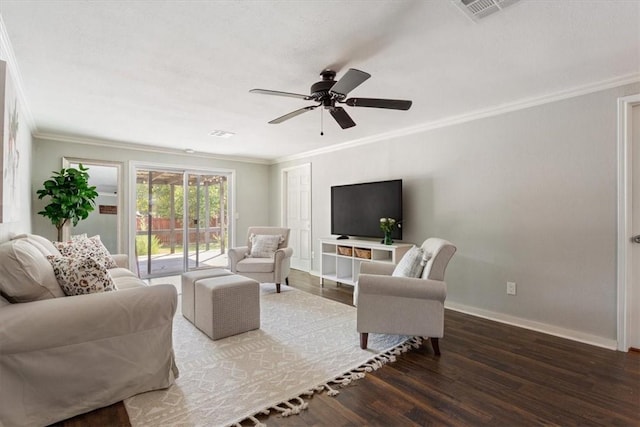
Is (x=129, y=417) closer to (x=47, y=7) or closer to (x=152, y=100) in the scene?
(x=47, y=7)

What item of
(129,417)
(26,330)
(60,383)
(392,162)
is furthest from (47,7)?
(392,162)

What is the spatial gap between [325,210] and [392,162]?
1635mm

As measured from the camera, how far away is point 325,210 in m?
5.57

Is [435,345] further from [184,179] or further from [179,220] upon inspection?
[184,179]

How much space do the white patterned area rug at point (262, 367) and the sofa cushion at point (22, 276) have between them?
85 cm

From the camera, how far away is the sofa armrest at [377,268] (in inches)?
126

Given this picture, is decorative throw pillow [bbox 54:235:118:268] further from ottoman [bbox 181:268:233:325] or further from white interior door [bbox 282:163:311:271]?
white interior door [bbox 282:163:311:271]

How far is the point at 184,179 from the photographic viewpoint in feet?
19.2

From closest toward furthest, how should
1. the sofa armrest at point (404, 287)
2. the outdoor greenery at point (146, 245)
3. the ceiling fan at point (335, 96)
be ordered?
the ceiling fan at point (335, 96) → the sofa armrest at point (404, 287) → the outdoor greenery at point (146, 245)

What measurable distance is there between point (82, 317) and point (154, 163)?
4.28 m

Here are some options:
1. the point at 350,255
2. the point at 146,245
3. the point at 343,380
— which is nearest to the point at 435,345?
the point at 343,380

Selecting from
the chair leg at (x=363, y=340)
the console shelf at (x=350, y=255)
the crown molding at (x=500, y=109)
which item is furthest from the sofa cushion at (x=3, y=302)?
the crown molding at (x=500, y=109)

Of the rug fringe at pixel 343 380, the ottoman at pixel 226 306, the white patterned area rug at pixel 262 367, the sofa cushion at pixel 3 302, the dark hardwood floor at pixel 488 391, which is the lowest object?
the dark hardwood floor at pixel 488 391

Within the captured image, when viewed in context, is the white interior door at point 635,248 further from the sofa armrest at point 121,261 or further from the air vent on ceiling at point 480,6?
the sofa armrest at point 121,261
